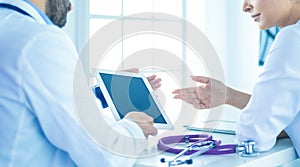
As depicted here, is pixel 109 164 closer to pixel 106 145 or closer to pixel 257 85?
pixel 106 145

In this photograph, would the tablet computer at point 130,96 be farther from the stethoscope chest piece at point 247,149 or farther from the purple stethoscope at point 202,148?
the stethoscope chest piece at point 247,149

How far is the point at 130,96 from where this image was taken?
89 centimetres

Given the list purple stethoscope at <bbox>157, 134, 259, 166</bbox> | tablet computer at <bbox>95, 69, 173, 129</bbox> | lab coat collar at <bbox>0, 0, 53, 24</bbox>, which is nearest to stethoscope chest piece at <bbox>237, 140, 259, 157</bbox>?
purple stethoscope at <bbox>157, 134, 259, 166</bbox>

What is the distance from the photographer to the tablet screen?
87 cm

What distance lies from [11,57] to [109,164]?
0.80ft

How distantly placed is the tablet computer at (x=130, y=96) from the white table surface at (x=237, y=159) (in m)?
0.07

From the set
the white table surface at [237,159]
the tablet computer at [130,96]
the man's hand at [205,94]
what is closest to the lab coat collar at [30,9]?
the tablet computer at [130,96]

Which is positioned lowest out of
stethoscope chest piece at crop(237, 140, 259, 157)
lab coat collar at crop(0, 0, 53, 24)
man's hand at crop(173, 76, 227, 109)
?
stethoscope chest piece at crop(237, 140, 259, 157)

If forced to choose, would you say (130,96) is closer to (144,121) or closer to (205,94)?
(144,121)

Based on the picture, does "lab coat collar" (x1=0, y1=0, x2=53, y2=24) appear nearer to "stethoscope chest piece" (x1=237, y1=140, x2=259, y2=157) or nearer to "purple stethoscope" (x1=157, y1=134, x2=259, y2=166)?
"purple stethoscope" (x1=157, y1=134, x2=259, y2=166)

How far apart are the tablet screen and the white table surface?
8cm

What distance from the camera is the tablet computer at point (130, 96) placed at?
0.87 meters

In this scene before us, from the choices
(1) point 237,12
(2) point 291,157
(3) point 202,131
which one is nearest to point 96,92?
(3) point 202,131

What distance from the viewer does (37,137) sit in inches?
28.7
